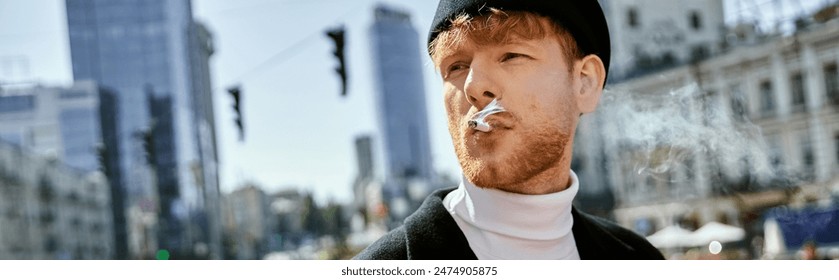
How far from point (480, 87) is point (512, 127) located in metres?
0.15

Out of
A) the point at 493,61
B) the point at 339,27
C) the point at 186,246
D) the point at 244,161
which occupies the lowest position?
the point at 186,246

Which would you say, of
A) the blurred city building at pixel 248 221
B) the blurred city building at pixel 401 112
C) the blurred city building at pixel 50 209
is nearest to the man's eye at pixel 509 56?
the blurred city building at pixel 401 112

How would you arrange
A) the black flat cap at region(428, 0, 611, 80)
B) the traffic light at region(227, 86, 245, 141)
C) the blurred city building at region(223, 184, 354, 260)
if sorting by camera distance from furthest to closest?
the traffic light at region(227, 86, 245, 141) → the blurred city building at region(223, 184, 354, 260) → the black flat cap at region(428, 0, 611, 80)

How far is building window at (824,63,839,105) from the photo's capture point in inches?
106

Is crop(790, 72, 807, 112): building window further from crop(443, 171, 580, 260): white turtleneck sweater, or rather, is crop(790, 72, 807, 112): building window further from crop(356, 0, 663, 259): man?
crop(443, 171, 580, 260): white turtleneck sweater

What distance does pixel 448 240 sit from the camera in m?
2.36

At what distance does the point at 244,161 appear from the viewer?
3191 millimetres

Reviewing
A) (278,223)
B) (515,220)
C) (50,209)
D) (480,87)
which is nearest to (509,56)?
(480,87)

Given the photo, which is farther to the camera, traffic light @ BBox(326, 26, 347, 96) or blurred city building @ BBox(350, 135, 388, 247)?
traffic light @ BBox(326, 26, 347, 96)

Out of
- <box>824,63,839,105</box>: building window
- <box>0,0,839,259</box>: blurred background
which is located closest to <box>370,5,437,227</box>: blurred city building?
<box>0,0,839,259</box>: blurred background
